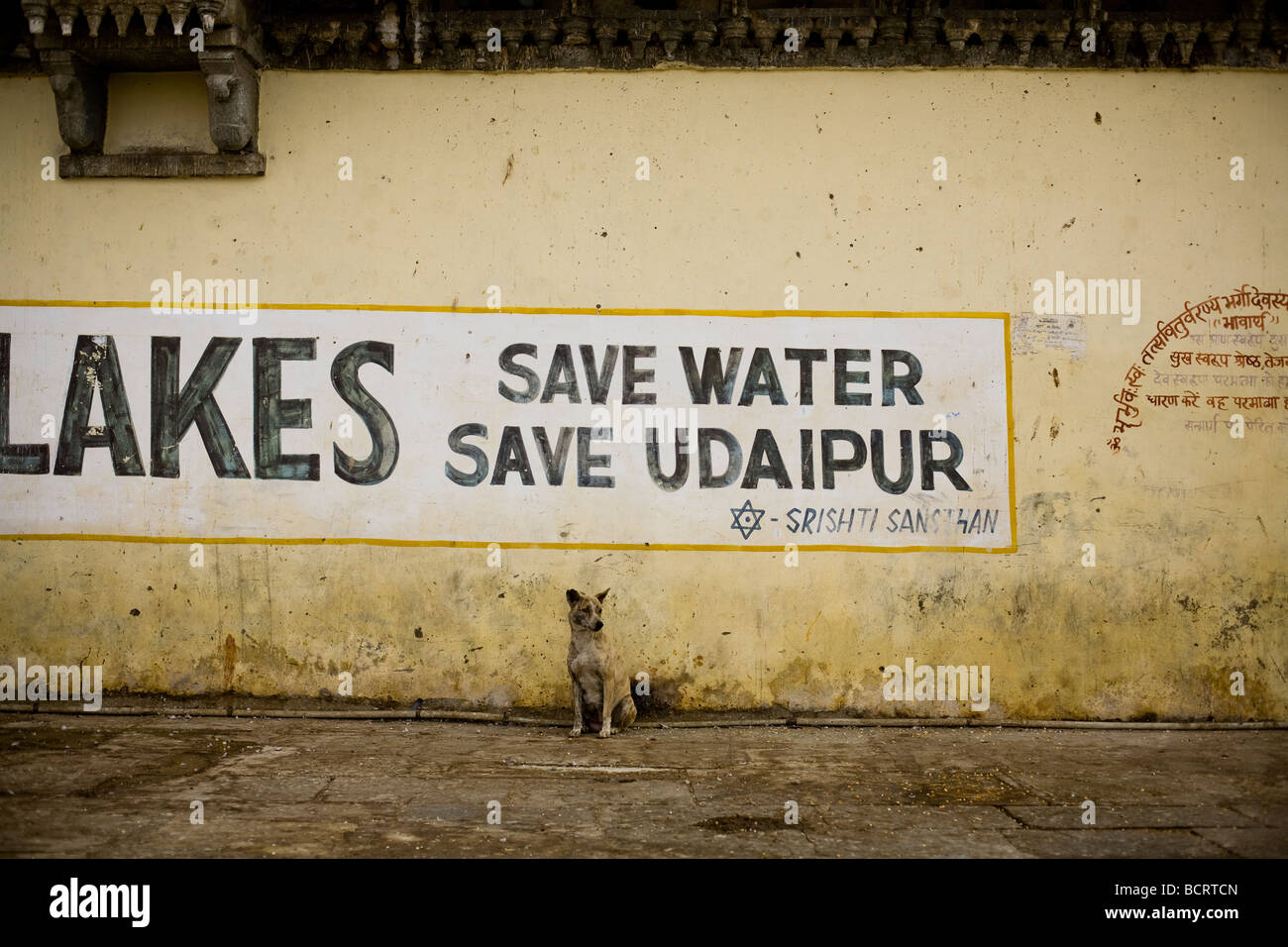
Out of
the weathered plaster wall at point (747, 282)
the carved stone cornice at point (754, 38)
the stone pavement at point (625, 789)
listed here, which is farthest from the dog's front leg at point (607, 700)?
the carved stone cornice at point (754, 38)

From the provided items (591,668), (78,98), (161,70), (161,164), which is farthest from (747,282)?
(78,98)

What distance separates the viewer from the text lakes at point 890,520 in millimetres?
7906

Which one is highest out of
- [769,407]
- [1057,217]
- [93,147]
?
[93,147]

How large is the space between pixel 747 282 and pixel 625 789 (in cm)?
389

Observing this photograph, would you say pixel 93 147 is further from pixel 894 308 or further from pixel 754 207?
pixel 894 308

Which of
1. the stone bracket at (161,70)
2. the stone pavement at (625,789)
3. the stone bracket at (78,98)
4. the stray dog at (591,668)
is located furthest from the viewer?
the stone bracket at (78,98)

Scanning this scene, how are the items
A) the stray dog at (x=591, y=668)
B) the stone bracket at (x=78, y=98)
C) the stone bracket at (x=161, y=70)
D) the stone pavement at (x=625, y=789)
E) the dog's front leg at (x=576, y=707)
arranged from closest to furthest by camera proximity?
the stone pavement at (x=625, y=789), the stray dog at (x=591, y=668), the dog's front leg at (x=576, y=707), the stone bracket at (x=161, y=70), the stone bracket at (x=78, y=98)

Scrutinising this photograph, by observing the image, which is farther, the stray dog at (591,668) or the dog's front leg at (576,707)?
the dog's front leg at (576,707)

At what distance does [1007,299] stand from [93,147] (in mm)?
6891

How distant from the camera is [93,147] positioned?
7949 millimetres

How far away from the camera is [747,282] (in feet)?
26.2

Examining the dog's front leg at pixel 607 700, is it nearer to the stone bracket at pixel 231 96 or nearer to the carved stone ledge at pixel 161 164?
the carved stone ledge at pixel 161 164

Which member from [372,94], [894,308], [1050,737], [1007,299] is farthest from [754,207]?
[1050,737]

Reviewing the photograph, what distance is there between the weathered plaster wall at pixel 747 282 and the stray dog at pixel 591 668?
1.61ft
